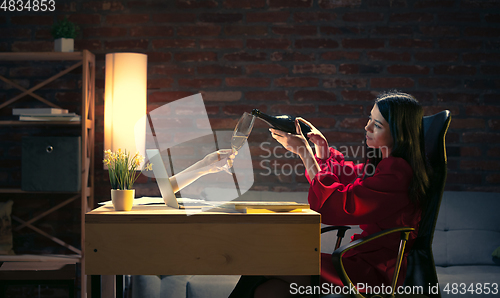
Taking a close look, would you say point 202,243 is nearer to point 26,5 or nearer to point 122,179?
point 122,179

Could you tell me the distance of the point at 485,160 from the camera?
2.53 meters

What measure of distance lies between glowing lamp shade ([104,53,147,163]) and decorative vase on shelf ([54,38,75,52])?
249 mm

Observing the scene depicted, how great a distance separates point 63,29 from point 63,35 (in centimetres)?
3

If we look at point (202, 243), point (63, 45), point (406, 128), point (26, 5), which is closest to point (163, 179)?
point (202, 243)

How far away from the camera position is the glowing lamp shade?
228 centimetres

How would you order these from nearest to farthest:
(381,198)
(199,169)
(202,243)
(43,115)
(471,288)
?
(202,243), (381,198), (199,169), (471,288), (43,115)

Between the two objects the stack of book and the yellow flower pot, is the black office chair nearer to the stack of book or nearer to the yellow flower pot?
the yellow flower pot

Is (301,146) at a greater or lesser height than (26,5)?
lesser

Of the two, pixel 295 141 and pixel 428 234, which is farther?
pixel 295 141

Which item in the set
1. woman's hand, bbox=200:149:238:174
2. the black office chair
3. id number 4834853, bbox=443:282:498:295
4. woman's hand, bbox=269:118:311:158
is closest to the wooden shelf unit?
woman's hand, bbox=200:149:238:174

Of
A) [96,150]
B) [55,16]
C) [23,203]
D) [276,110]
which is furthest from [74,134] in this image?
[276,110]

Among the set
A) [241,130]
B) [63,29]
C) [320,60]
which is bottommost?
[241,130]

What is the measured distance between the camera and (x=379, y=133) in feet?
4.75

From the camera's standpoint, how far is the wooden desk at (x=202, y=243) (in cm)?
122
